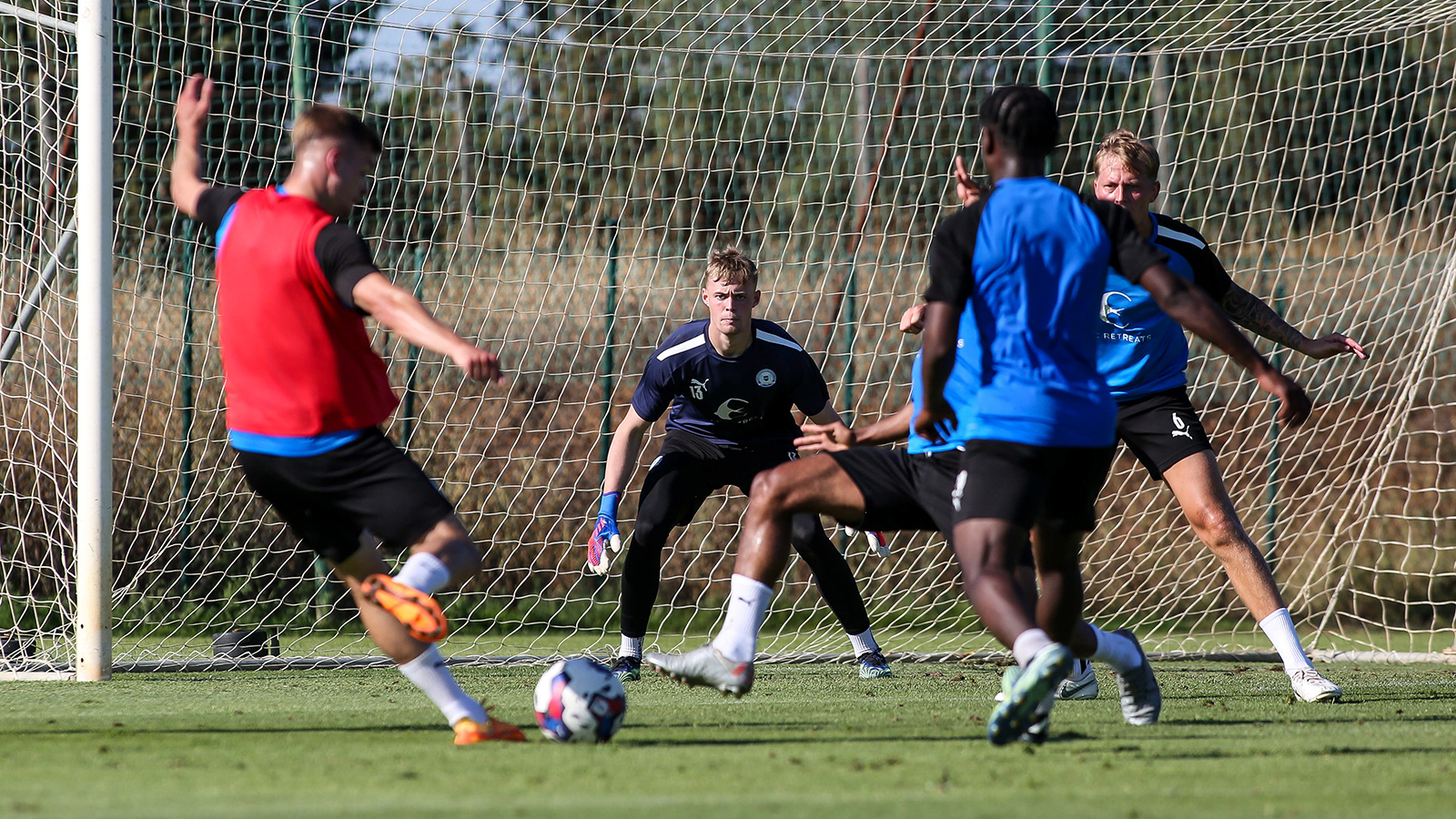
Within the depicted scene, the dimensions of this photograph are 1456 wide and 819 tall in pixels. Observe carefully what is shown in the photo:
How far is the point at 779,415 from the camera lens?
6227 millimetres

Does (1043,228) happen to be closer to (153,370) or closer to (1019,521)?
(1019,521)

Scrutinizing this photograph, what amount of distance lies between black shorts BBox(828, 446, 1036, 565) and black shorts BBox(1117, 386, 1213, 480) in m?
1.31

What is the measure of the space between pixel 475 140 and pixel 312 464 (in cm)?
572

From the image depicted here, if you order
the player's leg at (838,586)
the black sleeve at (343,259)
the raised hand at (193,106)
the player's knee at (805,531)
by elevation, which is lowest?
the player's leg at (838,586)

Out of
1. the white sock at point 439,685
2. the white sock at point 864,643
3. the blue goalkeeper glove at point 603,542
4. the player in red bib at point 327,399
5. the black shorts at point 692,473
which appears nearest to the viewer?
the player in red bib at point 327,399

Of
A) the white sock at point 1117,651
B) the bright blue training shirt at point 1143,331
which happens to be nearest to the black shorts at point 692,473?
the bright blue training shirt at point 1143,331

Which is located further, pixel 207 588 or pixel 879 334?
pixel 879 334

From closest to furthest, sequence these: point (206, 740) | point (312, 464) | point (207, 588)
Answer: point (312, 464) < point (206, 740) < point (207, 588)

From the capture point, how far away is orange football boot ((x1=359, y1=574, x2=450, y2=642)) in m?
3.48

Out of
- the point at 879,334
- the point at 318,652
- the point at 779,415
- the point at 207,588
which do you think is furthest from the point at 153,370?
the point at 879,334

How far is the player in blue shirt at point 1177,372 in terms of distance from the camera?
4.93 m

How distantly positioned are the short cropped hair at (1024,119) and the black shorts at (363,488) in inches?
69.2

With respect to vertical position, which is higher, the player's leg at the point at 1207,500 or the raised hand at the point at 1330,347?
the raised hand at the point at 1330,347

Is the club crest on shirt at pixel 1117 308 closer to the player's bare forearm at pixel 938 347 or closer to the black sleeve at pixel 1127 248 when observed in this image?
the black sleeve at pixel 1127 248
